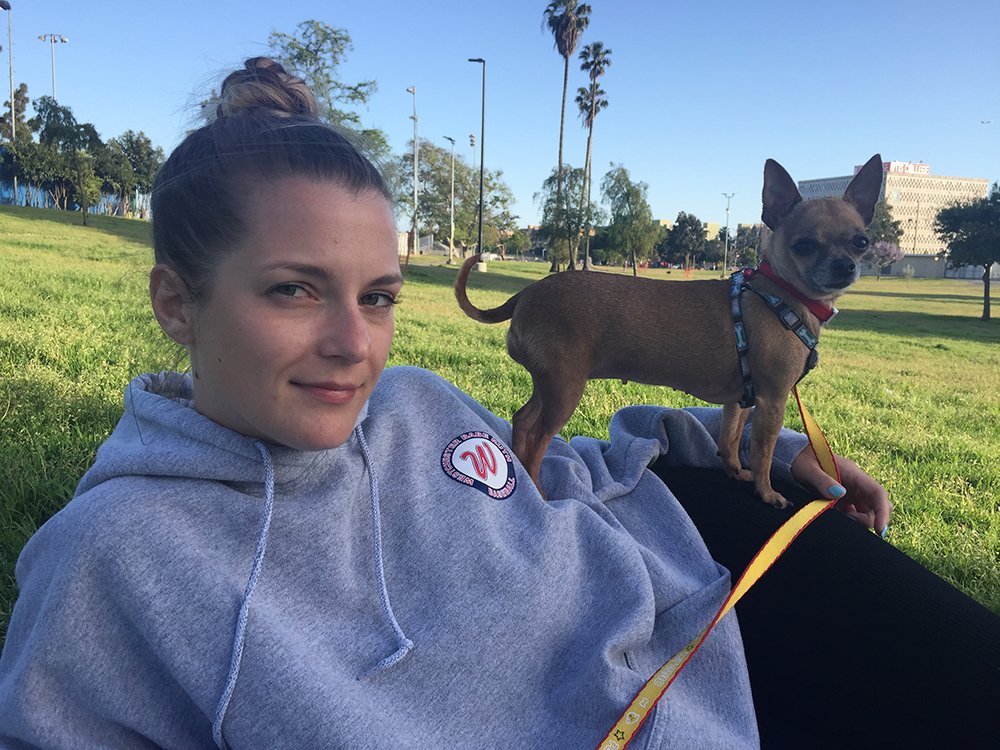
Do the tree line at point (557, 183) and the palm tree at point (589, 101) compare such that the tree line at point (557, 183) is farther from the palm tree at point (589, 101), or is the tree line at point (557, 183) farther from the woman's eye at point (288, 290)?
the woman's eye at point (288, 290)

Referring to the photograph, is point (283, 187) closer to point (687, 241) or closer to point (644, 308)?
point (644, 308)

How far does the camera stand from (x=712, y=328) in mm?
2693

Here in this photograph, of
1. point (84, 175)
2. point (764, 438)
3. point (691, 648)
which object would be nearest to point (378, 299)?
point (691, 648)

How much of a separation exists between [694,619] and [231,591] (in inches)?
42.2

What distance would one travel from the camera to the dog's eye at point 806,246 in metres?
2.82

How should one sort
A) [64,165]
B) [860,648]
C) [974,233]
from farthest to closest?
[64,165], [974,233], [860,648]

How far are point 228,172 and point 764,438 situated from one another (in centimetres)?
197

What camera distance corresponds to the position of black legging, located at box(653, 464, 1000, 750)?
1.46m

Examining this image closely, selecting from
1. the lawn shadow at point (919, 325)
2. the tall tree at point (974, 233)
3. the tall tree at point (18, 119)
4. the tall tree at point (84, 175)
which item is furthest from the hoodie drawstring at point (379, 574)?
the tall tree at point (18, 119)

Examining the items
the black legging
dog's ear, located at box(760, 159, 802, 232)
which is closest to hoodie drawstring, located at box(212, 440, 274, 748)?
the black legging

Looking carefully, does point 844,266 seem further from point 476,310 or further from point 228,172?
point 228,172

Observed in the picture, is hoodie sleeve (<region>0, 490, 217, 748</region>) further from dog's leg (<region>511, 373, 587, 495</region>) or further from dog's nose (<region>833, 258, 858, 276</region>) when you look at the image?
dog's nose (<region>833, 258, 858, 276</region>)

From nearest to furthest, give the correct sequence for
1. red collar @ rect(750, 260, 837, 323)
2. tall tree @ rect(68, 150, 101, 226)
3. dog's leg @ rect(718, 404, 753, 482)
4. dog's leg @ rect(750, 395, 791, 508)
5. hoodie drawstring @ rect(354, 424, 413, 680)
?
hoodie drawstring @ rect(354, 424, 413, 680) < dog's leg @ rect(750, 395, 791, 508) < dog's leg @ rect(718, 404, 753, 482) < red collar @ rect(750, 260, 837, 323) < tall tree @ rect(68, 150, 101, 226)

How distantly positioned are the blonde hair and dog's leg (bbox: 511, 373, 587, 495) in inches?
38.4
